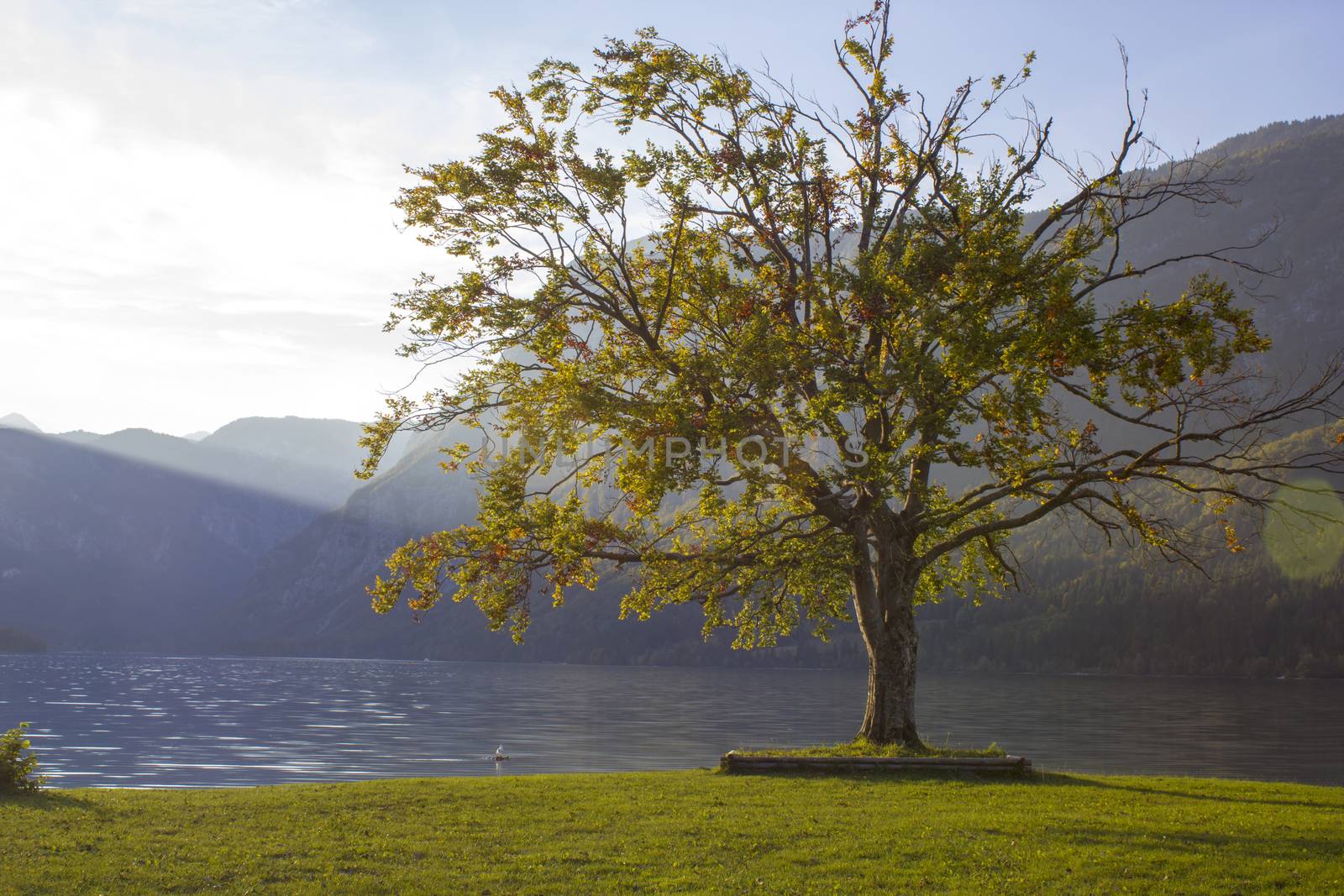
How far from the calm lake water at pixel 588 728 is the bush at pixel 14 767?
3240 cm

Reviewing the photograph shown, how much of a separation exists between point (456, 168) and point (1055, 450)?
1623cm

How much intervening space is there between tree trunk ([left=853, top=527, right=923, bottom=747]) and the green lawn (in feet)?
14.1

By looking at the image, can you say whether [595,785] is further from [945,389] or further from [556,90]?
[556,90]

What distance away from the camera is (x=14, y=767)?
21625 millimetres

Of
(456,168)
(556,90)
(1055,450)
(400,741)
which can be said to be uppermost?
(556,90)

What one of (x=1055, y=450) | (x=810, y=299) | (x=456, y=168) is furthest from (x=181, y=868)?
(x=1055, y=450)

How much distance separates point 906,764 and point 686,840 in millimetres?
9770

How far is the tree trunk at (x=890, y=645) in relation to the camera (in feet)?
91.4

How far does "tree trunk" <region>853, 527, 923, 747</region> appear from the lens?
27859 mm

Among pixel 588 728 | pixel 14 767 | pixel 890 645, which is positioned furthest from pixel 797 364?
pixel 588 728

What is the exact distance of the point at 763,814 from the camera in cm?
1891

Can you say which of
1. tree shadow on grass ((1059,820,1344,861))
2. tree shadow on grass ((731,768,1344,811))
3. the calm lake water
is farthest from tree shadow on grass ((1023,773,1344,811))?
the calm lake water

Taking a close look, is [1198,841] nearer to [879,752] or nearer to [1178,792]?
[1178,792]

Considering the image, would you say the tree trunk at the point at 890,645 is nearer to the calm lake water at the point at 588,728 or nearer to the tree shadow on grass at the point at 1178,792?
the tree shadow on grass at the point at 1178,792
